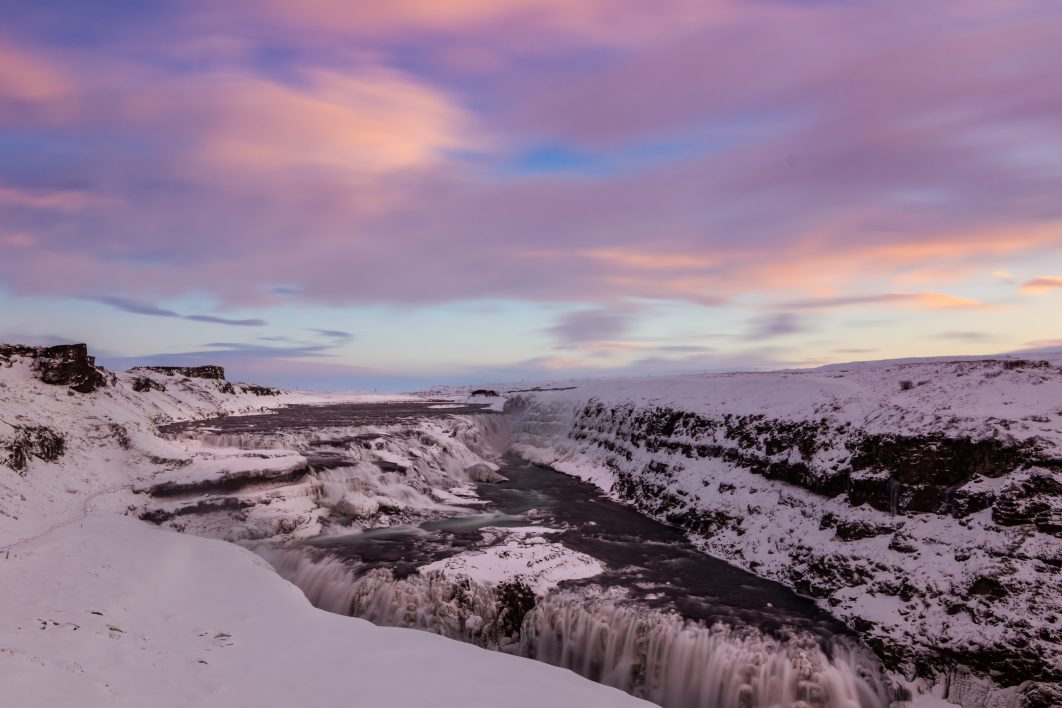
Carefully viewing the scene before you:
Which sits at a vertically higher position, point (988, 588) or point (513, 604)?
point (988, 588)

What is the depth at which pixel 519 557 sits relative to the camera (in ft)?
66.9

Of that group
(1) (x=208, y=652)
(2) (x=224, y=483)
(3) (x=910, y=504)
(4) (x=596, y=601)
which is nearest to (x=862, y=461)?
(3) (x=910, y=504)

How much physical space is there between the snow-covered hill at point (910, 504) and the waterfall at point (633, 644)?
7.42ft

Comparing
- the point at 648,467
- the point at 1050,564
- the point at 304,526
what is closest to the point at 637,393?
the point at 648,467

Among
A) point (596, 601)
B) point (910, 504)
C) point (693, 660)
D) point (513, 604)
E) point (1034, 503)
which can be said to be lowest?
point (693, 660)

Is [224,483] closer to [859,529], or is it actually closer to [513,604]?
[513,604]

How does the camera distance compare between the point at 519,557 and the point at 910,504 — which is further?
the point at 519,557

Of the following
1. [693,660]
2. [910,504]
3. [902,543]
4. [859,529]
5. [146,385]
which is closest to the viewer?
[693,660]

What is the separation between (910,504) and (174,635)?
66.9 feet

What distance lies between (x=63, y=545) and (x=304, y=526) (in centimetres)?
826

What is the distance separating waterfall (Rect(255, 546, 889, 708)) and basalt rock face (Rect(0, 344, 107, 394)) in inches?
855

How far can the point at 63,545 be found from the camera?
58.5 ft

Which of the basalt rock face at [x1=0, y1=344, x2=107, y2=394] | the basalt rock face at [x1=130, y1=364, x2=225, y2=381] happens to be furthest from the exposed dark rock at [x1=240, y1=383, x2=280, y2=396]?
the basalt rock face at [x1=0, y1=344, x2=107, y2=394]

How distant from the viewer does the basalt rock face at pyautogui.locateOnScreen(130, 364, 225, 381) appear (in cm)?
6725
